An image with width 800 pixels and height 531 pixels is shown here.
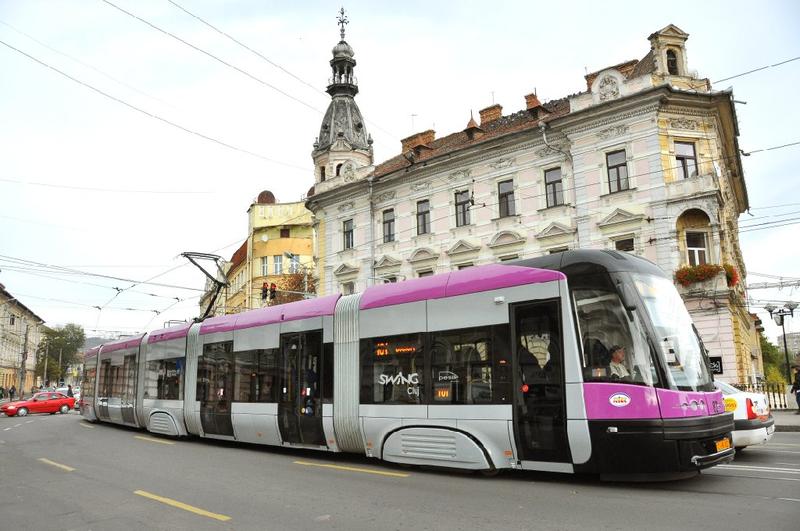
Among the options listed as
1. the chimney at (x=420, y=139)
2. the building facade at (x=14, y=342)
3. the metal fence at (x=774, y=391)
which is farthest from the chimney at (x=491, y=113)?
the building facade at (x=14, y=342)

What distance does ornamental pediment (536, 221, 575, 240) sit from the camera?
27.5m

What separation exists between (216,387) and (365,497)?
7962mm

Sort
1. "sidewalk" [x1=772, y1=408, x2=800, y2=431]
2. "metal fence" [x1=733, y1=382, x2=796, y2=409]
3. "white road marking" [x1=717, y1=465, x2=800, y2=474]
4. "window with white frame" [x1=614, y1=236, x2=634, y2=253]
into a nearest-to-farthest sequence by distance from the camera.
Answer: "white road marking" [x1=717, y1=465, x2=800, y2=474]
"sidewalk" [x1=772, y1=408, x2=800, y2=431]
"metal fence" [x1=733, y1=382, x2=796, y2=409]
"window with white frame" [x1=614, y1=236, x2=634, y2=253]

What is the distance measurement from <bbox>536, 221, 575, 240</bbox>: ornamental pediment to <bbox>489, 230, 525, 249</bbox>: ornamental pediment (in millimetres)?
1019

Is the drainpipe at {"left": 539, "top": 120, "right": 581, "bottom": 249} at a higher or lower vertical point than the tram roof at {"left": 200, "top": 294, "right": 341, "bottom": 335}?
higher

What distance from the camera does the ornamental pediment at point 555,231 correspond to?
27453mm

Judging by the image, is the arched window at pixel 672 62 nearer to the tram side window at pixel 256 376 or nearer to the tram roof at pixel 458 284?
the tram roof at pixel 458 284

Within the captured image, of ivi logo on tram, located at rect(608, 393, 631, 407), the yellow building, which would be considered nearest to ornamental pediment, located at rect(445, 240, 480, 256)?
ivi logo on tram, located at rect(608, 393, 631, 407)

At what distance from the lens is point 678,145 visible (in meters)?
26.0

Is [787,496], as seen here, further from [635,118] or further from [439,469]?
[635,118]

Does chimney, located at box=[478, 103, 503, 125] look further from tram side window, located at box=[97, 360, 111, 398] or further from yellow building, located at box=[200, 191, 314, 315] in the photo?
yellow building, located at box=[200, 191, 314, 315]

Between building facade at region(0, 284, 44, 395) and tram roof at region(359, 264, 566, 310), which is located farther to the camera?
building facade at region(0, 284, 44, 395)

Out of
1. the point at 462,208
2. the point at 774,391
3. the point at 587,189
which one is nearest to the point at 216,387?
the point at 587,189

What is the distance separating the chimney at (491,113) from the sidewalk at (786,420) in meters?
19.4
